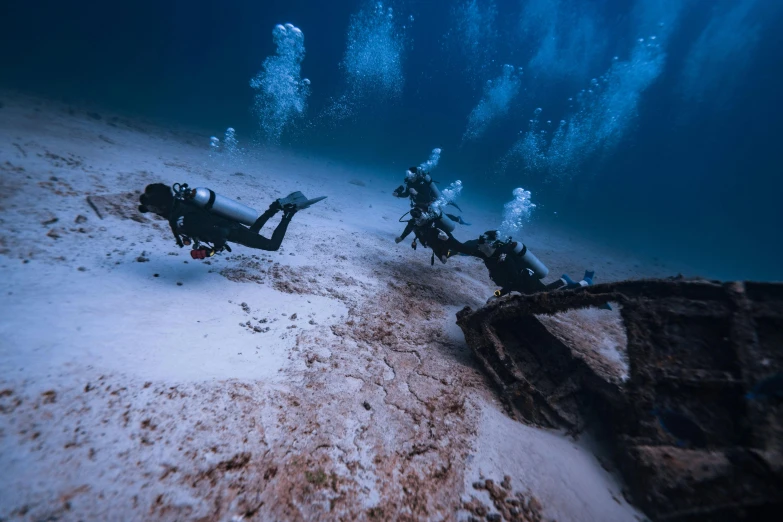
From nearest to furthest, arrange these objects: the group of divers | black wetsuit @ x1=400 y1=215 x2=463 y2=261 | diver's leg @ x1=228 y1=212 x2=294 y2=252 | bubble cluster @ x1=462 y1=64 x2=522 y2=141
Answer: the group of divers → diver's leg @ x1=228 y1=212 x2=294 y2=252 → black wetsuit @ x1=400 y1=215 x2=463 y2=261 → bubble cluster @ x1=462 y1=64 x2=522 y2=141

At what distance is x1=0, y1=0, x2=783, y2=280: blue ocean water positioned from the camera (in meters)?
50.6

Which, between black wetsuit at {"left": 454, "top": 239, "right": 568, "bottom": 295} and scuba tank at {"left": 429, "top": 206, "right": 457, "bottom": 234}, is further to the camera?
scuba tank at {"left": 429, "top": 206, "right": 457, "bottom": 234}

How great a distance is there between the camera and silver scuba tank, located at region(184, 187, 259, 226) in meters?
4.60

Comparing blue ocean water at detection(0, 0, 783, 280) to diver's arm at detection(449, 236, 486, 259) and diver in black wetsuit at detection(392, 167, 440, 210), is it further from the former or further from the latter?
diver's arm at detection(449, 236, 486, 259)

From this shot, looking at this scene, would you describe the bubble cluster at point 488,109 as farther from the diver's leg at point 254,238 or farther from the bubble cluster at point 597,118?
the diver's leg at point 254,238

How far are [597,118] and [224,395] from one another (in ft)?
266

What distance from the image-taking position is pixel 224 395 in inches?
108

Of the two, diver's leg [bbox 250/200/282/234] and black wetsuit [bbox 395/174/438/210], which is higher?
black wetsuit [bbox 395/174/438/210]

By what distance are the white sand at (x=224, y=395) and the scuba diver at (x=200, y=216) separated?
620 mm

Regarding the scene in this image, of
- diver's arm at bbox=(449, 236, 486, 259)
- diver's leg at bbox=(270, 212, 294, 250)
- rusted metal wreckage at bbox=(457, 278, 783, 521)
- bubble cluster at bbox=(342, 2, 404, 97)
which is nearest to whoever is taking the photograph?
rusted metal wreckage at bbox=(457, 278, 783, 521)

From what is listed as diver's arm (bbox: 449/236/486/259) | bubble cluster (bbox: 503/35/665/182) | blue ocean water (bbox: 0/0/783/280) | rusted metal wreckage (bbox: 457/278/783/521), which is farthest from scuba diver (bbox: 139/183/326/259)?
bubble cluster (bbox: 503/35/665/182)

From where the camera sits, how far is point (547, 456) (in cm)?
311

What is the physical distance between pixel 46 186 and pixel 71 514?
26.4 feet

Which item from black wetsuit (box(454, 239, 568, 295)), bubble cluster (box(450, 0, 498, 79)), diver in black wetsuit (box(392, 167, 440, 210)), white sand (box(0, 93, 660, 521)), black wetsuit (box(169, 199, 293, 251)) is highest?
bubble cluster (box(450, 0, 498, 79))
